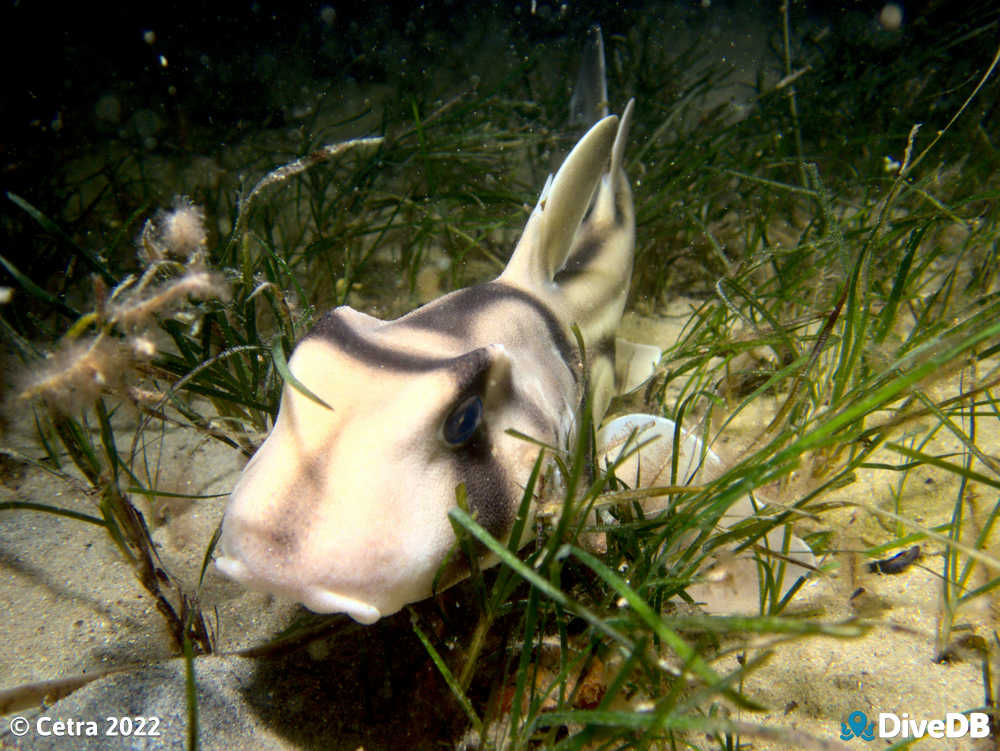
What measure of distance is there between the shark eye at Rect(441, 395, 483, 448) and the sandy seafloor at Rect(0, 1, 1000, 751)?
1018 mm

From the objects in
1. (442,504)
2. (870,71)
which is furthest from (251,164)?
(870,71)

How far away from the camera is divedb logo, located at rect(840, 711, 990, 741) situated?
1886 millimetres

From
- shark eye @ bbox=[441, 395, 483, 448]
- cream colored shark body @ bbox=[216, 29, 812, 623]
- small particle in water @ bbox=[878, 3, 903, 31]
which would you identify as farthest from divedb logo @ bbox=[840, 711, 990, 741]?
small particle in water @ bbox=[878, 3, 903, 31]

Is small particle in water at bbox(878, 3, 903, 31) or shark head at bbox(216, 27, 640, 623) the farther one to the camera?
small particle in water at bbox(878, 3, 903, 31)

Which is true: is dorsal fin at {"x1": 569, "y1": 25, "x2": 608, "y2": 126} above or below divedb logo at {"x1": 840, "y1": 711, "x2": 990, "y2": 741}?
above

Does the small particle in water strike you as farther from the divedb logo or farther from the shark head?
the shark head

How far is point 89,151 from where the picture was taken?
7.78 m

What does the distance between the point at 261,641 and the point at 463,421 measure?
54.8 inches

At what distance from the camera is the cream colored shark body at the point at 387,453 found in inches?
57.1

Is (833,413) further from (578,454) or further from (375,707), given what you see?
(375,707)

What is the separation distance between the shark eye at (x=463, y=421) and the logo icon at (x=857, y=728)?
1716mm

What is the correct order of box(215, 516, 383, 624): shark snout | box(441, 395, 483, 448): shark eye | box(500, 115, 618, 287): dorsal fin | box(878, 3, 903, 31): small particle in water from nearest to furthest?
box(215, 516, 383, 624): shark snout < box(441, 395, 483, 448): shark eye < box(500, 115, 618, 287): dorsal fin < box(878, 3, 903, 31): small particle in water

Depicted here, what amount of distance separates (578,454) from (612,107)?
7666 millimetres

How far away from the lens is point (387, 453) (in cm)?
155
